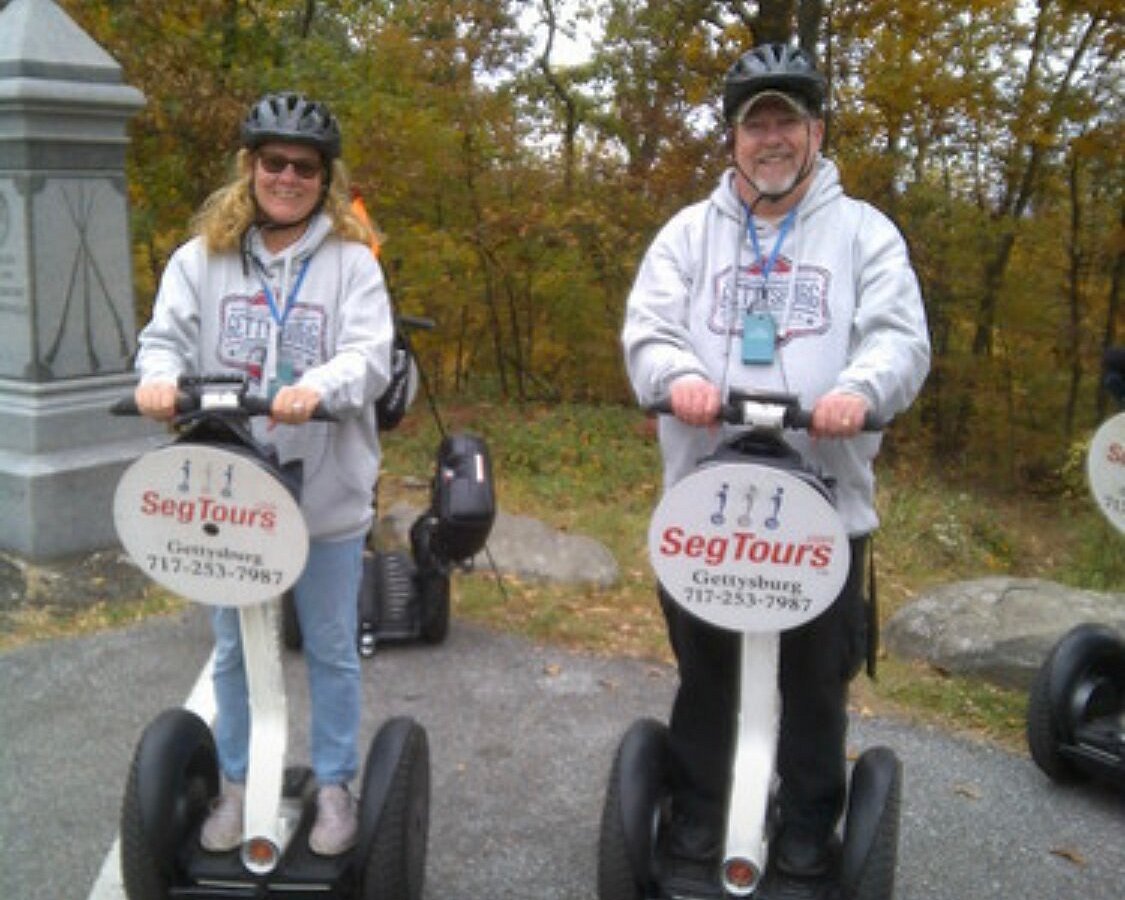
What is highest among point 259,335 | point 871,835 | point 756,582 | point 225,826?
point 259,335

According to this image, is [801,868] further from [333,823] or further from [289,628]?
[289,628]

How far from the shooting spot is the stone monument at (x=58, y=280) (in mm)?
5629

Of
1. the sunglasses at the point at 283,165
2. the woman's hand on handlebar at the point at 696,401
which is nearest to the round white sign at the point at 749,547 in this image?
the woman's hand on handlebar at the point at 696,401

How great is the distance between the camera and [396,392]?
313 cm

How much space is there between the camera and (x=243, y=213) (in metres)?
2.96

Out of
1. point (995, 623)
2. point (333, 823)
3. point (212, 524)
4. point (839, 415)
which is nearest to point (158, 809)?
point (333, 823)

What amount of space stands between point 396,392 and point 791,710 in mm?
1247

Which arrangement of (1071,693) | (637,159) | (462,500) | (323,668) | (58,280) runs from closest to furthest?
1. (323,668)
2. (1071,693)
3. (462,500)
4. (58,280)
5. (637,159)

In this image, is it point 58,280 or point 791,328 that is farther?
point 58,280

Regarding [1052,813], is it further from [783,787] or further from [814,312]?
[814,312]

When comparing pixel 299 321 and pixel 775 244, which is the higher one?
pixel 775 244

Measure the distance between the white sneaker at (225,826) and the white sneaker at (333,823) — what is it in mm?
176

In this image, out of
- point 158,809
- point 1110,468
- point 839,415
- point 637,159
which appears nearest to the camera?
point 839,415

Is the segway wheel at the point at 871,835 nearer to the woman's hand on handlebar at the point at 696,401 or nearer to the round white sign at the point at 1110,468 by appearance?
the woman's hand on handlebar at the point at 696,401
